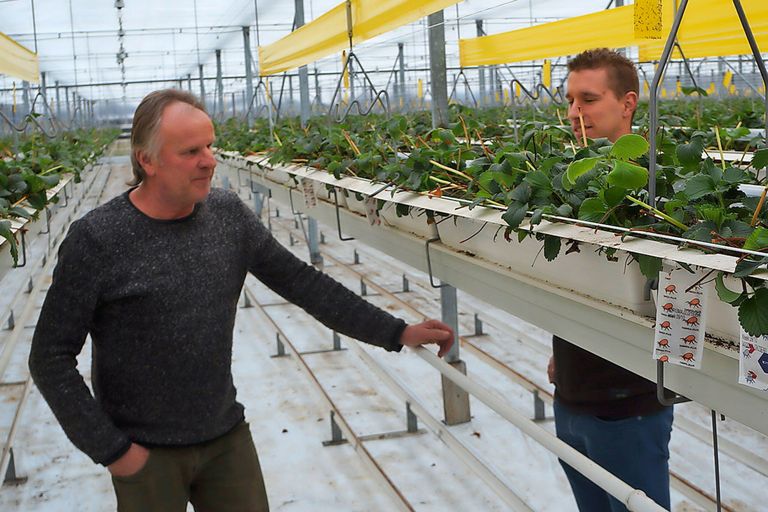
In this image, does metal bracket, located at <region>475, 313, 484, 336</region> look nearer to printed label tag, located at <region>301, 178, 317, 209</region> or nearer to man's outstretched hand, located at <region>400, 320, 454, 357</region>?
printed label tag, located at <region>301, 178, 317, 209</region>

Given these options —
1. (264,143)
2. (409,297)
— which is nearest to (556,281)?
(264,143)

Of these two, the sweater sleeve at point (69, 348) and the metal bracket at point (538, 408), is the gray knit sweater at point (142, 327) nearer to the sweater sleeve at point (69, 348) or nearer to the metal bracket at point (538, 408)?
the sweater sleeve at point (69, 348)

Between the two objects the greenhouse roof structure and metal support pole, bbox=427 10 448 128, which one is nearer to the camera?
metal support pole, bbox=427 10 448 128

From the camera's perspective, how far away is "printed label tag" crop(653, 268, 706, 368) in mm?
1187

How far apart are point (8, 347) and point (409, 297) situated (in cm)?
340

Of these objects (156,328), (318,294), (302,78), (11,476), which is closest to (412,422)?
(11,476)

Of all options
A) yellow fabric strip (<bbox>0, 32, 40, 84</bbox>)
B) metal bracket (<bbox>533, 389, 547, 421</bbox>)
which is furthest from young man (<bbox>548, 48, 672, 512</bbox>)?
yellow fabric strip (<bbox>0, 32, 40, 84</bbox>)

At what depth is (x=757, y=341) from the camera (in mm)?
1054

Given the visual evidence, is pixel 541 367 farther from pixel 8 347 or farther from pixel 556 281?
Result: pixel 556 281

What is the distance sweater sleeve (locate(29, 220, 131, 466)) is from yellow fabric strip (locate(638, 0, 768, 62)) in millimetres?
3077

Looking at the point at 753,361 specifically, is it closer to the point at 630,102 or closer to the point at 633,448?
the point at 633,448

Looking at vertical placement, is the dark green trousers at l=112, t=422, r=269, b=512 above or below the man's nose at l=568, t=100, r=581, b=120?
below

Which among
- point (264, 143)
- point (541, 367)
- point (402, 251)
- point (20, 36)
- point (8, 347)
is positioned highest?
point (20, 36)

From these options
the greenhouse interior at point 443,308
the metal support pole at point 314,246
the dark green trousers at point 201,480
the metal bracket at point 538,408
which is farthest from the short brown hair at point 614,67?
the metal support pole at point 314,246
